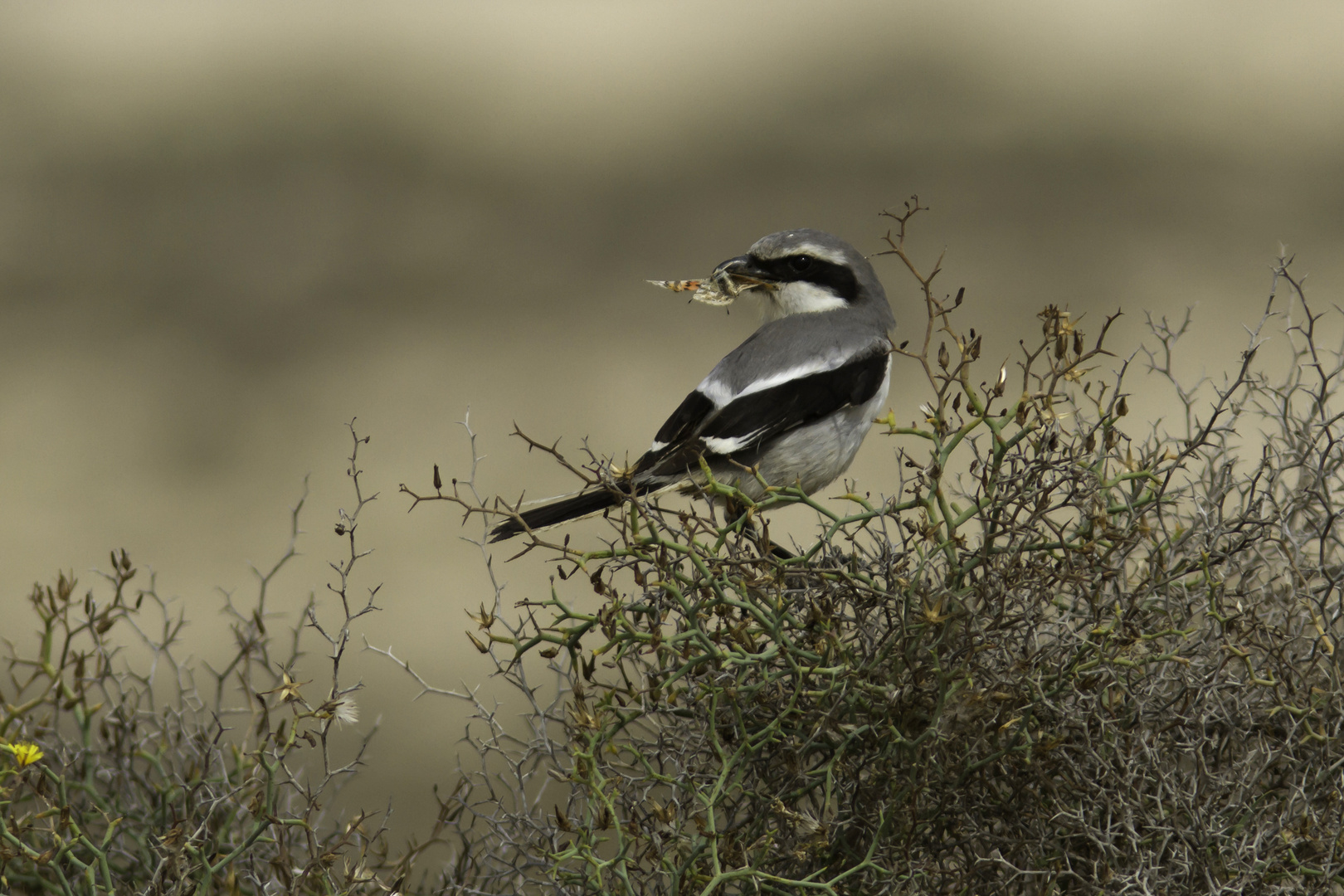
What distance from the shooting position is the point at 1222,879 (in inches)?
55.9

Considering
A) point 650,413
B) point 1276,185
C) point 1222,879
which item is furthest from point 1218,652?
point 1276,185

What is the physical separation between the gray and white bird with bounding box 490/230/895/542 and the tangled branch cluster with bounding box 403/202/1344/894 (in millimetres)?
Result: 707

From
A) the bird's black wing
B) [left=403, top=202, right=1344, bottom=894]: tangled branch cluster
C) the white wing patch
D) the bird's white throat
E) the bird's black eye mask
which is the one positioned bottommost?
[left=403, top=202, right=1344, bottom=894]: tangled branch cluster

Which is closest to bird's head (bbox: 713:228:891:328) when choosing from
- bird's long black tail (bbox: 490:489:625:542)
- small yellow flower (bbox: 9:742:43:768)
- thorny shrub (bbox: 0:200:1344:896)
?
bird's long black tail (bbox: 490:489:625:542)

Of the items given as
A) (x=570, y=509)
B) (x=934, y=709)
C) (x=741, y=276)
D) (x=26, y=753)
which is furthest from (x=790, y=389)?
(x=26, y=753)

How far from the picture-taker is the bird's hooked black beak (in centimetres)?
262

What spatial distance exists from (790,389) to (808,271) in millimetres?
354

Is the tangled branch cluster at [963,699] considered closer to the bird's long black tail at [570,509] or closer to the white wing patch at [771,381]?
the bird's long black tail at [570,509]

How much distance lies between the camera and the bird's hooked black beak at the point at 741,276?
262cm

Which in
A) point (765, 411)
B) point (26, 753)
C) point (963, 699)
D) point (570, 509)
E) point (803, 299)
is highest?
point (803, 299)

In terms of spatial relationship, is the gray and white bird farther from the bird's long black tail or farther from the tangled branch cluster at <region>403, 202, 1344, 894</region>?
the tangled branch cluster at <region>403, 202, 1344, 894</region>

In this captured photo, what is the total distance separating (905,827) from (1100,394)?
1.77ft

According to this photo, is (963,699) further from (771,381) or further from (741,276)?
(741,276)

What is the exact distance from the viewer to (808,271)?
2.70 m
